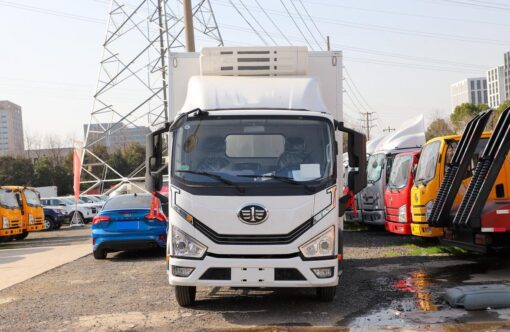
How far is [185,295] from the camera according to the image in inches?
288

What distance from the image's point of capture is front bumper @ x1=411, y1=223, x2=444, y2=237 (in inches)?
427

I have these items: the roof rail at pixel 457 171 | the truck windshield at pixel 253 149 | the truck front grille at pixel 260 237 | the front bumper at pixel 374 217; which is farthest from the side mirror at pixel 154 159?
the front bumper at pixel 374 217

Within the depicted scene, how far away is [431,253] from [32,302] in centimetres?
761

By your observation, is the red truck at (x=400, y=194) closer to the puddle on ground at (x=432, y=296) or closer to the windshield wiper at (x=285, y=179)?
the puddle on ground at (x=432, y=296)

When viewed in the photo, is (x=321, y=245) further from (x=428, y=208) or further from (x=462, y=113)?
(x=462, y=113)

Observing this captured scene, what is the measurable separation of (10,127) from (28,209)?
78.0 meters

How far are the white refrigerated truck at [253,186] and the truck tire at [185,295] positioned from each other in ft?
0.05

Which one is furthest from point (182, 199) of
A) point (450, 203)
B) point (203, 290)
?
point (450, 203)

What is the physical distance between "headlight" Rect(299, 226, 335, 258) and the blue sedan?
6241 mm

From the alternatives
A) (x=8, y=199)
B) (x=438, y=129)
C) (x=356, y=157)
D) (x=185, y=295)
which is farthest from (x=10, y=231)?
(x=438, y=129)

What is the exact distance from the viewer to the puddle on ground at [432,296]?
6.40 metres

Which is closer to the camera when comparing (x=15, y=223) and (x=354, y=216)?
(x=354, y=216)

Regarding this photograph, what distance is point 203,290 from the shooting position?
8641mm

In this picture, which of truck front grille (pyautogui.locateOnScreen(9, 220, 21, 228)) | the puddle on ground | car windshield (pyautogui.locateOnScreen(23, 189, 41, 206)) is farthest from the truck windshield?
car windshield (pyautogui.locateOnScreen(23, 189, 41, 206))
